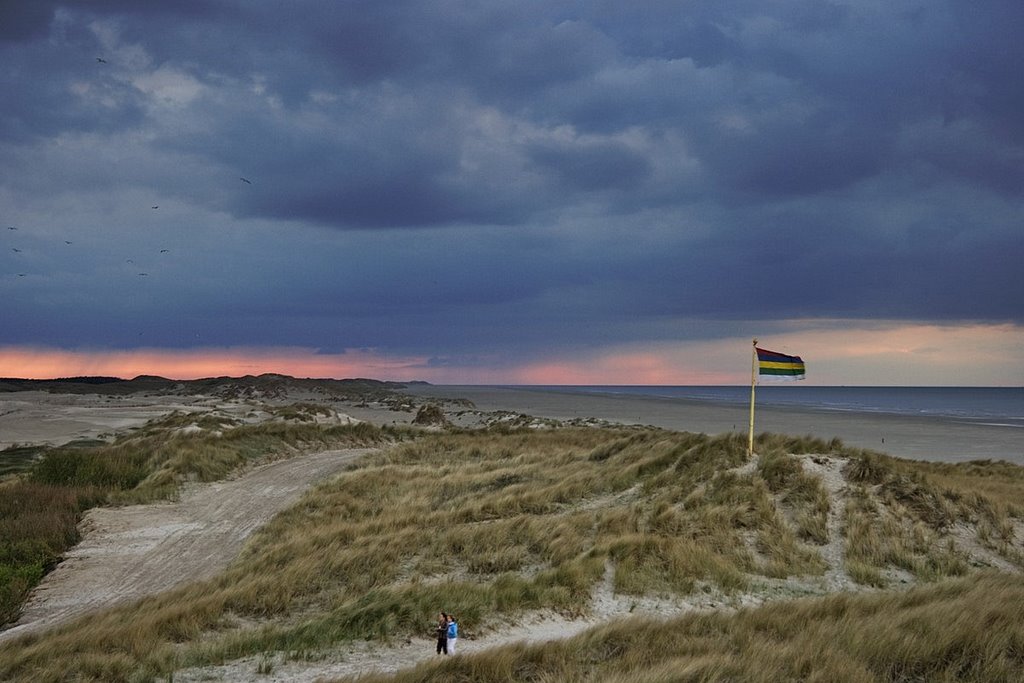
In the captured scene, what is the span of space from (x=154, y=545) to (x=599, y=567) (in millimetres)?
13420

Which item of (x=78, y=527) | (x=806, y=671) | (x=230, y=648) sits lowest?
(x=78, y=527)

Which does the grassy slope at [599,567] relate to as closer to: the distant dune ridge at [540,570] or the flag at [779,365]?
the distant dune ridge at [540,570]

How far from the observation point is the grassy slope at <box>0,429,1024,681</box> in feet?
28.0

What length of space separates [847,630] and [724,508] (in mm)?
6822

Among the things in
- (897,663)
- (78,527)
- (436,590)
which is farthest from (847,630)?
(78,527)

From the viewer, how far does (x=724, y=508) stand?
15.6 m

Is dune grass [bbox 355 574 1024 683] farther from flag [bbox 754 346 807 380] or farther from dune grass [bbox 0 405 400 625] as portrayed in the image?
dune grass [bbox 0 405 400 625]

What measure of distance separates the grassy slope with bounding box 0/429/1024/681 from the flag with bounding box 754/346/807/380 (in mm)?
2365

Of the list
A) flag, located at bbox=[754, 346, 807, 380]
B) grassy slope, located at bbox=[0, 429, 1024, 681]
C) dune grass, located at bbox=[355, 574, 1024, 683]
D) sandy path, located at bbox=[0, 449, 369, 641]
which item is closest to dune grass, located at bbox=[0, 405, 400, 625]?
sandy path, located at bbox=[0, 449, 369, 641]

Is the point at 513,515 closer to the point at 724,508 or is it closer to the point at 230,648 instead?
the point at 724,508

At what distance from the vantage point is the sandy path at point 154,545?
566 inches

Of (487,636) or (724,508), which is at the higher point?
(724,508)

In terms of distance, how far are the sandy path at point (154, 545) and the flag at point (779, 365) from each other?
51.3ft

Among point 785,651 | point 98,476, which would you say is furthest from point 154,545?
point 785,651
